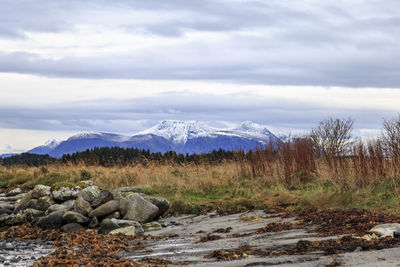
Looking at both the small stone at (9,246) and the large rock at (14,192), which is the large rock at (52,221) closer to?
the small stone at (9,246)

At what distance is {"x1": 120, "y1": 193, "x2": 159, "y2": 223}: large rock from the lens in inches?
645

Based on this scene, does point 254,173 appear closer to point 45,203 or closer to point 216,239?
point 45,203

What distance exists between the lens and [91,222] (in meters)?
16.4

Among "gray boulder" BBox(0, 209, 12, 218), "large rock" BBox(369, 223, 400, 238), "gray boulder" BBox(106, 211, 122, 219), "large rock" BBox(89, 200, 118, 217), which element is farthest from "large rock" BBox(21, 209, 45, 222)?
"large rock" BBox(369, 223, 400, 238)

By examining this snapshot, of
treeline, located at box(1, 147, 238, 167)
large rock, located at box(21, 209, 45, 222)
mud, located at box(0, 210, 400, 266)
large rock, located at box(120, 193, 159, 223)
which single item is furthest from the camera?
treeline, located at box(1, 147, 238, 167)

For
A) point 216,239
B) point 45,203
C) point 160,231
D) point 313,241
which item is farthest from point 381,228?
point 45,203

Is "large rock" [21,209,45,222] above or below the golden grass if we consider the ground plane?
below

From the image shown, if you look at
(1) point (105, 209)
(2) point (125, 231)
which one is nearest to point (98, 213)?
(1) point (105, 209)

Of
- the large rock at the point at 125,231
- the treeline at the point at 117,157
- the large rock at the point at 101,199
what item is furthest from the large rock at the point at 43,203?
the treeline at the point at 117,157

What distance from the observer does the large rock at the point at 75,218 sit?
16.5m

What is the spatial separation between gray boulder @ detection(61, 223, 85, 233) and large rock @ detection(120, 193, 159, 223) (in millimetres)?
1528

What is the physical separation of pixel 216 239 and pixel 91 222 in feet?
20.3

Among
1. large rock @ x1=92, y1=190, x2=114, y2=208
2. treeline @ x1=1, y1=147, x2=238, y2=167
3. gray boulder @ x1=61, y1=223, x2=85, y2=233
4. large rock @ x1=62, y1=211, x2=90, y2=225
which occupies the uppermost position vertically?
treeline @ x1=1, y1=147, x2=238, y2=167

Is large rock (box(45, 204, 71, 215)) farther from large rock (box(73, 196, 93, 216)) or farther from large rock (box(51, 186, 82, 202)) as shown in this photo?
large rock (box(51, 186, 82, 202))
